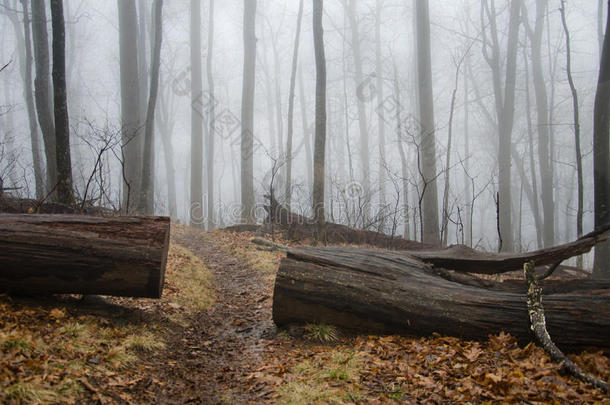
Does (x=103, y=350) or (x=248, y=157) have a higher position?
(x=248, y=157)

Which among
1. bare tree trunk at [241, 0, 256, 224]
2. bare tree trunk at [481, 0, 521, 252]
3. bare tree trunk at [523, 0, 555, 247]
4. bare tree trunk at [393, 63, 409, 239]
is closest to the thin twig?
bare tree trunk at [393, 63, 409, 239]

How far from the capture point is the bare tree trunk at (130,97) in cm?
1238

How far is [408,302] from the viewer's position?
403 centimetres

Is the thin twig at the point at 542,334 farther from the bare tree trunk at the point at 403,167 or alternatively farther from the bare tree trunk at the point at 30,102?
the bare tree trunk at the point at 30,102

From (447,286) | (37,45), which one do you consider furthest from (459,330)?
(37,45)

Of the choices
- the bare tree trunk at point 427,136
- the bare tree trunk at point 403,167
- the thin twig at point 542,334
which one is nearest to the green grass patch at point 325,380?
the thin twig at point 542,334

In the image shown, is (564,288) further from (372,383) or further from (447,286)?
(372,383)

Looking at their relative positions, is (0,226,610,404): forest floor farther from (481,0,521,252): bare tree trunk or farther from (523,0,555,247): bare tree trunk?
(523,0,555,247): bare tree trunk

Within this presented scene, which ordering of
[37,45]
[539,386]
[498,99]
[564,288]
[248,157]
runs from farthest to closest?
[498,99] → [248,157] → [37,45] → [564,288] → [539,386]

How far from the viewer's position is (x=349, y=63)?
27.8 meters

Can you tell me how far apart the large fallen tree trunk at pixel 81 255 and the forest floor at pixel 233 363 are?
283mm

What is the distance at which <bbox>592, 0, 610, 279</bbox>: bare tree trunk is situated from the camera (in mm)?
6262

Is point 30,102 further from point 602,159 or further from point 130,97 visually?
point 602,159

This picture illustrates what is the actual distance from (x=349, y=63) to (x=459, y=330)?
88.0 ft
